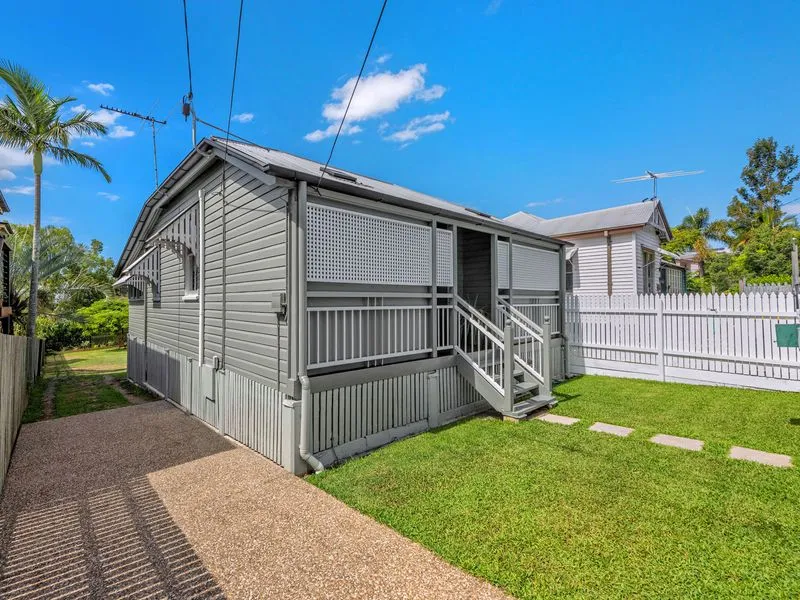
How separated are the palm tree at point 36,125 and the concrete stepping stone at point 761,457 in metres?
17.7

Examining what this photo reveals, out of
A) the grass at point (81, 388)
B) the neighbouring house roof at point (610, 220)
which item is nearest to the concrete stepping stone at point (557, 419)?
the grass at point (81, 388)

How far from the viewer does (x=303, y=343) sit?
4.76 m

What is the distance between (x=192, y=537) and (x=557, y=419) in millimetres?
5469

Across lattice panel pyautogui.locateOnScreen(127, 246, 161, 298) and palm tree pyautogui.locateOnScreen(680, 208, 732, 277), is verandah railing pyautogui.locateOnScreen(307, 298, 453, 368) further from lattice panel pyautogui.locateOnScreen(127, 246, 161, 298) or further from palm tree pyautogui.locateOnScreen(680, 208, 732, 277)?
palm tree pyautogui.locateOnScreen(680, 208, 732, 277)

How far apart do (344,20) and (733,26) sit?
10265 mm

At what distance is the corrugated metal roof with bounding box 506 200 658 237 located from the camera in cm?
1518

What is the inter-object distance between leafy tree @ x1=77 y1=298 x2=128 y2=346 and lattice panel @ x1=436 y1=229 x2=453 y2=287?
24.6 meters

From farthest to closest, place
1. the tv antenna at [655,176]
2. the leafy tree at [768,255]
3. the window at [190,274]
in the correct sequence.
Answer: the leafy tree at [768,255] < the tv antenna at [655,176] < the window at [190,274]

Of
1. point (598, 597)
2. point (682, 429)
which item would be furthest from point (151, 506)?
point (682, 429)

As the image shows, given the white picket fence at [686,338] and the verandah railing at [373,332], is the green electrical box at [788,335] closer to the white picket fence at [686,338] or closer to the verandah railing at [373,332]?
the white picket fence at [686,338]

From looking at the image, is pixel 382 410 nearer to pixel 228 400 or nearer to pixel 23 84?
pixel 228 400

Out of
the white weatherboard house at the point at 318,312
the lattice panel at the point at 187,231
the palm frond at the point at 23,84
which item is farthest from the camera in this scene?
the palm frond at the point at 23,84

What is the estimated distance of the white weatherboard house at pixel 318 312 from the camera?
4.93m

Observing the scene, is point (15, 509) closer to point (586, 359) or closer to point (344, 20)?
point (344, 20)
